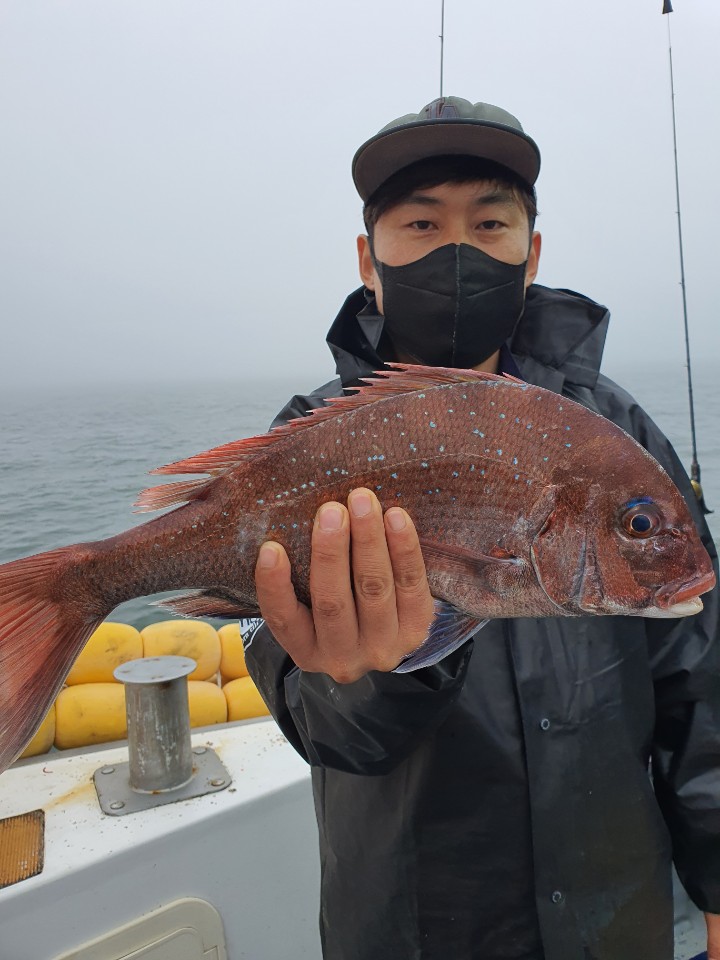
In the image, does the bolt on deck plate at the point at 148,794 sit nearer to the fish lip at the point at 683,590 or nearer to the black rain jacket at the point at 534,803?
the black rain jacket at the point at 534,803

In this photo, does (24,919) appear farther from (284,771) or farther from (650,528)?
(650,528)

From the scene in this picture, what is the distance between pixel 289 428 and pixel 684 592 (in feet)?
3.26

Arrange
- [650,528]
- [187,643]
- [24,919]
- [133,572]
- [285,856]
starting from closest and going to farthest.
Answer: [650,528] < [133,572] < [24,919] < [285,856] < [187,643]

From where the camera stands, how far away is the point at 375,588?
155 cm

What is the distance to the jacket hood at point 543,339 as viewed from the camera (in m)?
2.43

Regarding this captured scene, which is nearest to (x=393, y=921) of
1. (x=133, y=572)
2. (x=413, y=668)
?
(x=413, y=668)

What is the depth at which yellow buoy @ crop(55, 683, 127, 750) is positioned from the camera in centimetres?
390

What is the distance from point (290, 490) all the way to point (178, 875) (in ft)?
7.26

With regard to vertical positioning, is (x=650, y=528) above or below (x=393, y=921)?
above

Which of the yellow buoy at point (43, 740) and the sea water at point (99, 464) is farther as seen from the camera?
the sea water at point (99, 464)

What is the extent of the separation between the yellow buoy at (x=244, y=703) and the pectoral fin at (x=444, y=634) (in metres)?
3.10

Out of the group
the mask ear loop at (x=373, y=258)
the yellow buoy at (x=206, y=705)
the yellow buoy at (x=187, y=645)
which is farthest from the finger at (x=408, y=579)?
the yellow buoy at (x=187, y=645)

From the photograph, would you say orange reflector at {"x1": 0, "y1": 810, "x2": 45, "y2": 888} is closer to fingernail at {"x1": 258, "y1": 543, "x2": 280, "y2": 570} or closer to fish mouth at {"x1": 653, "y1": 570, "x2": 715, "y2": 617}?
fingernail at {"x1": 258, "y1": 543, "x2": 280, "y2": 570}

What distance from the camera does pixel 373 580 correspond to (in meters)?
1.54
